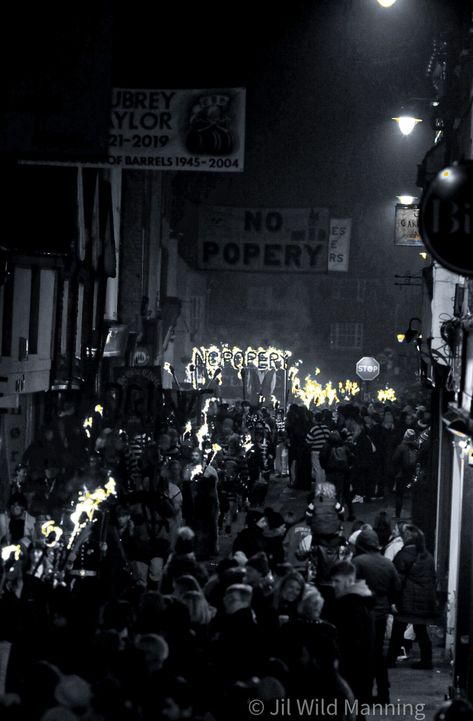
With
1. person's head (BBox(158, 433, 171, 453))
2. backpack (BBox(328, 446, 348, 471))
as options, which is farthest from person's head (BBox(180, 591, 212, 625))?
backpack (BBox(328, 446, 348, 471))

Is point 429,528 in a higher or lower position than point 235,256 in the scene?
lower

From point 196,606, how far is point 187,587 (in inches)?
18.9

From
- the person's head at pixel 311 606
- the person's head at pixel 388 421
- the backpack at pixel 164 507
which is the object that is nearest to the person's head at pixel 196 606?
the person's head at pixel 311 606

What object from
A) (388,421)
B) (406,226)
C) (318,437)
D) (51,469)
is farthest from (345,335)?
(51,469)

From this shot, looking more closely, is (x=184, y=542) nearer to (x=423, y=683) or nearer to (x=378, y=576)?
(x=378, y=576)

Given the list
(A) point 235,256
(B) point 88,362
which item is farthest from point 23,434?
(A) point 235,256

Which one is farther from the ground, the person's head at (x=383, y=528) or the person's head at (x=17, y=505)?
the person's head at (x=17, y=505)

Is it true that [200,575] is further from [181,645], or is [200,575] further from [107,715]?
[107,715]

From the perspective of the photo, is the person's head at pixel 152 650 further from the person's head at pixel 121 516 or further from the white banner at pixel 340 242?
the white banner at pixel 340 242

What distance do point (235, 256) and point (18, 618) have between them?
66.4ft

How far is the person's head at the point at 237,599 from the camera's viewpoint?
33.9 feet

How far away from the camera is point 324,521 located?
53.7ft

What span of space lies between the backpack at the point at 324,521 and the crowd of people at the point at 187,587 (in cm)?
3

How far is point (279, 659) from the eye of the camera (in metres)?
9.30
